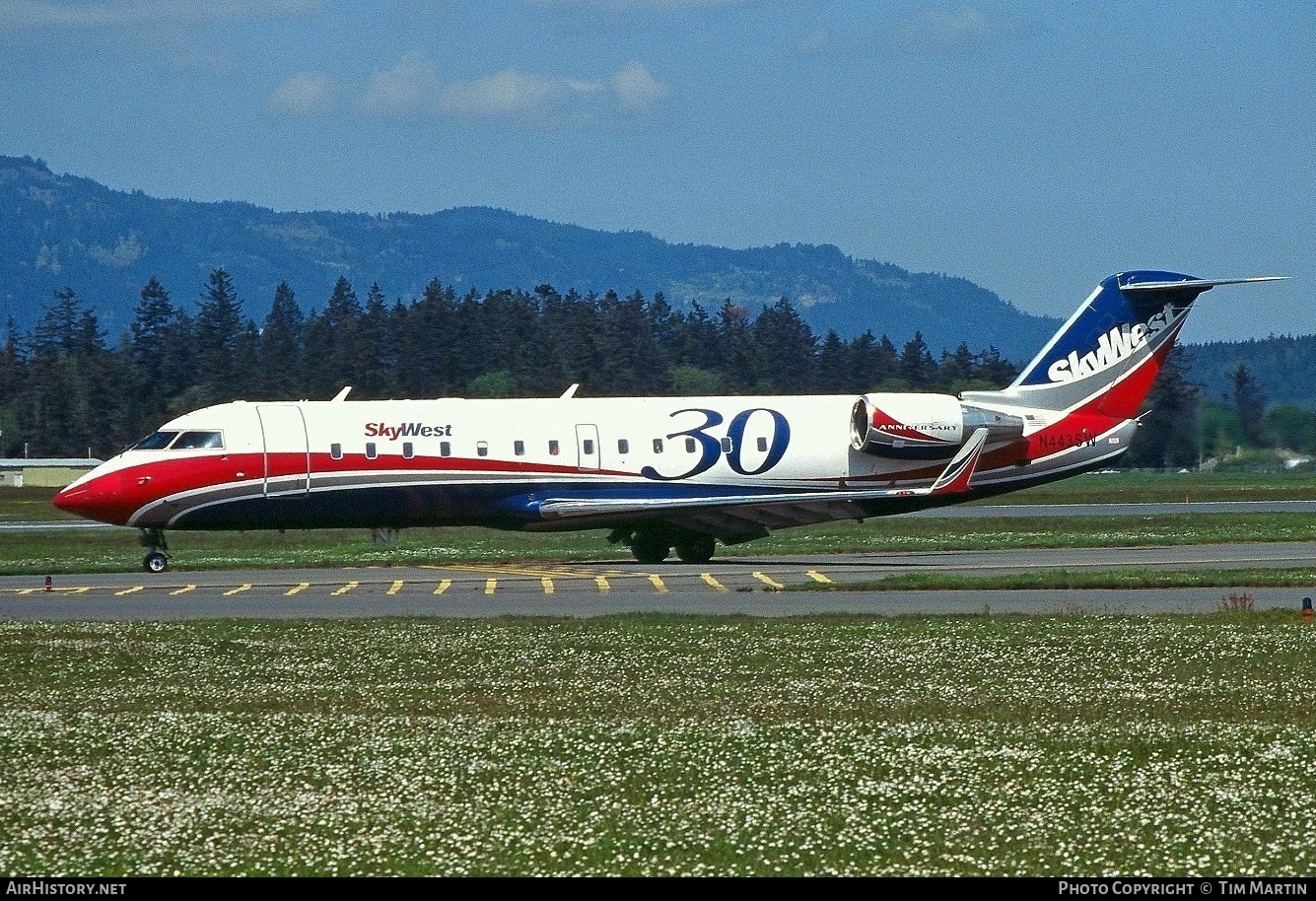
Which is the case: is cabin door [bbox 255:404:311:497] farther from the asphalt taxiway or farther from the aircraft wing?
the aircraft wing

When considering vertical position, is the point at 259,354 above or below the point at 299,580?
above

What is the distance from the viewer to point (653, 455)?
39500mm

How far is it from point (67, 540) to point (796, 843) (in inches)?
1753

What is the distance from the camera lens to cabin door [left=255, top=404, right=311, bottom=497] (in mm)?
37625

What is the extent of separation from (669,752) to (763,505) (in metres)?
24.5

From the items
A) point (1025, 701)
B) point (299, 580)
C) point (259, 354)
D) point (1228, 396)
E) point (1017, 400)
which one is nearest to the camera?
point (1025, 701)

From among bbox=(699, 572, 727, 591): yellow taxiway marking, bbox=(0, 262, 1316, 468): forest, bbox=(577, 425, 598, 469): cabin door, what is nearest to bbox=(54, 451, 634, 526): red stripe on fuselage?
bbox=(577, 425, 598, 469): cabin door

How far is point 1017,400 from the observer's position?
4153 cm

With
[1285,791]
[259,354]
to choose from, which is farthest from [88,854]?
[259,354]

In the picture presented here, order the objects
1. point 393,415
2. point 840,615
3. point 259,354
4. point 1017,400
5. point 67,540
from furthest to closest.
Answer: point 259,354
point 67,540
point 1017,400
point 393,415
point 840,615

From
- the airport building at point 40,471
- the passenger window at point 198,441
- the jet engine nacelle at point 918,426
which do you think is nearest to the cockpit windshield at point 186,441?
the passenger window at point 198,441

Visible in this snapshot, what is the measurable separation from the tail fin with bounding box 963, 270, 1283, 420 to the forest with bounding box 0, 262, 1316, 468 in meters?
54.2

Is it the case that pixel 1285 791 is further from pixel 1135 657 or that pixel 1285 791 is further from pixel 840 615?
pixel 840 615

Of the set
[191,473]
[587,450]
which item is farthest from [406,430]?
[191,473]
